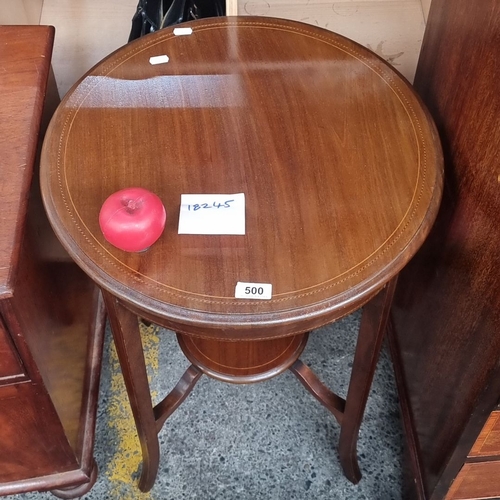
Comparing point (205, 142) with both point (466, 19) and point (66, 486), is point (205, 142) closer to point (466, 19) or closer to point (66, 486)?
point (466, 19)

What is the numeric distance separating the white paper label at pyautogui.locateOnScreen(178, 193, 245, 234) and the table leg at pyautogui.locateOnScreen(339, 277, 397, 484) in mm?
195

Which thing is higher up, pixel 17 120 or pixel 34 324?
pixel 17 120

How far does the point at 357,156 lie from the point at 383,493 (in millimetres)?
605

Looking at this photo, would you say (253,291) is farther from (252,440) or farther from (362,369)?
(252,440)

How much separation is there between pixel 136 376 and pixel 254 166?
32cm

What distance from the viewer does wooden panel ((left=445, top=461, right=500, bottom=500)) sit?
2.90 ft

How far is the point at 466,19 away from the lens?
80cm

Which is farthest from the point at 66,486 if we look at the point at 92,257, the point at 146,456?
the point at 92,257

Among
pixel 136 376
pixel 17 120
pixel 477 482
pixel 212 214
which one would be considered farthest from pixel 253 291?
pixel 477 482

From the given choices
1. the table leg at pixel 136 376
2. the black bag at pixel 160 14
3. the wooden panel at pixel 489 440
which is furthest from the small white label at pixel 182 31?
the wooden panel at pixel 489 440

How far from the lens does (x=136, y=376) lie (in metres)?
0.86

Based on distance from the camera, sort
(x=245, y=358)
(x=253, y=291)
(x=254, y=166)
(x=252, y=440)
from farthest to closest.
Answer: (x=252, y=440) → (x=245, y=358) → (x=254, y=166) → (x=253, y=291)

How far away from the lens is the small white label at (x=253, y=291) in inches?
26.9

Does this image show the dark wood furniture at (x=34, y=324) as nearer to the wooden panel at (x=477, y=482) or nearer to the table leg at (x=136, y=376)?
the table leg at (x=136, y=376)
